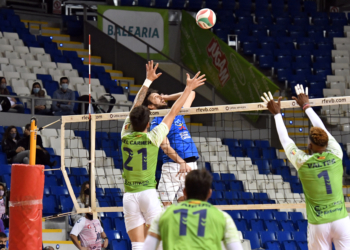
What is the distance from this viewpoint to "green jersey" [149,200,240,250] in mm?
3908

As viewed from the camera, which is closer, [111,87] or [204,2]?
[111,87]

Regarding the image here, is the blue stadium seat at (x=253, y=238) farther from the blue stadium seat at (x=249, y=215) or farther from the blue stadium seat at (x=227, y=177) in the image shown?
the blue stadium seat at (x=227, y=177)

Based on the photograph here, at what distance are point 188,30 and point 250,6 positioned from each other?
10.9 ft

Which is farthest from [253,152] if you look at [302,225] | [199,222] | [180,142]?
[199,222]

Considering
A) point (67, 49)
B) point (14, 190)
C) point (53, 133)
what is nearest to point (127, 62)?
point (67, 49)

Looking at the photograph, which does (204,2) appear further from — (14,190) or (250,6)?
(14,190)

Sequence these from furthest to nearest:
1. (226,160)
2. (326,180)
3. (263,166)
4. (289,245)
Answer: (263,166) → (226,160) → (289,245) → (326,180)

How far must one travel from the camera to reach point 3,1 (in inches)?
774

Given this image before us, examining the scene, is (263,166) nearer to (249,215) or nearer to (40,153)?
(249,215)

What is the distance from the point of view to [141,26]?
67.2 feet

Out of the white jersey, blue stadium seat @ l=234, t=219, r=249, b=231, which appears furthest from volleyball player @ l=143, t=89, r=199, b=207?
blue stadium seat @ l=234, t=219, r=249, b=231

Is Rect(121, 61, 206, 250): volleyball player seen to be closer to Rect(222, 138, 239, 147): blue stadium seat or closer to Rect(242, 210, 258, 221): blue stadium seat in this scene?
Rect(242, 210, 258, 221): blue stadium seat

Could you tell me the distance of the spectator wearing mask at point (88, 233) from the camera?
9367mm

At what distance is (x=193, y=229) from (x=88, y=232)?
19.2 feet
